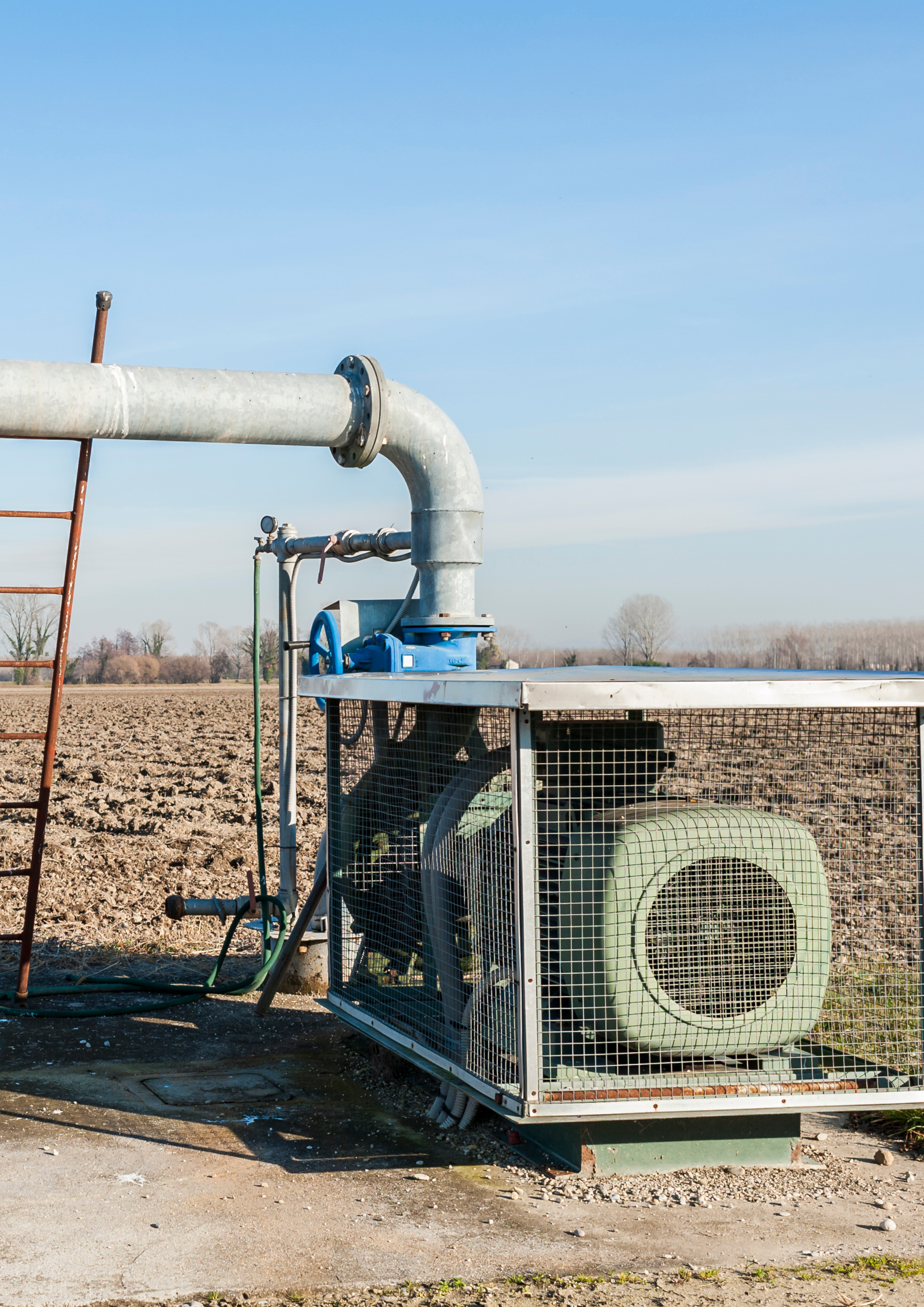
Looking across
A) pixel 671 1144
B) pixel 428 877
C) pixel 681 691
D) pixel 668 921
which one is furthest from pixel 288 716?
pixel 681 691

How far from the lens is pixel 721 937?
190 inches

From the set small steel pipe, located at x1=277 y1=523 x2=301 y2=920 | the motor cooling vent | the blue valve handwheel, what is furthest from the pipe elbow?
the motor cooling vent

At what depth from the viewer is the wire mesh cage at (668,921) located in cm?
468

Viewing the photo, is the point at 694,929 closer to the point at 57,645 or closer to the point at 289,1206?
the point at 289,1206

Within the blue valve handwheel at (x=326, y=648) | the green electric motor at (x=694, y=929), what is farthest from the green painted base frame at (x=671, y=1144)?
the blue valve handwheel at (x=326, y=648)

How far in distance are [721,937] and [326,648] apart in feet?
8.83

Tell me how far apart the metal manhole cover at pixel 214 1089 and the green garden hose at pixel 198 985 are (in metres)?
1.15

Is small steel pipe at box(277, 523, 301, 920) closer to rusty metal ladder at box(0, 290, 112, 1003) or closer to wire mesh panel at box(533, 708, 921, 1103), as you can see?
rusty metal ladder at box(0, 290, 112, 1003)

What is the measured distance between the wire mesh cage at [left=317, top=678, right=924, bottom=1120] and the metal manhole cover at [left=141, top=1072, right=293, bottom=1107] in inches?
31.2

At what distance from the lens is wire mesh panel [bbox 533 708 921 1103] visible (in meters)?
4.73

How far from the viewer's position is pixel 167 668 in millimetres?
69312

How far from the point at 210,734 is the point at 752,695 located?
23583 millimetres

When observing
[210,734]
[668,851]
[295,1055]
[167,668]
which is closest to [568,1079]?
[668,851]

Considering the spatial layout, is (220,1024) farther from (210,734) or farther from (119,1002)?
(210,734)
